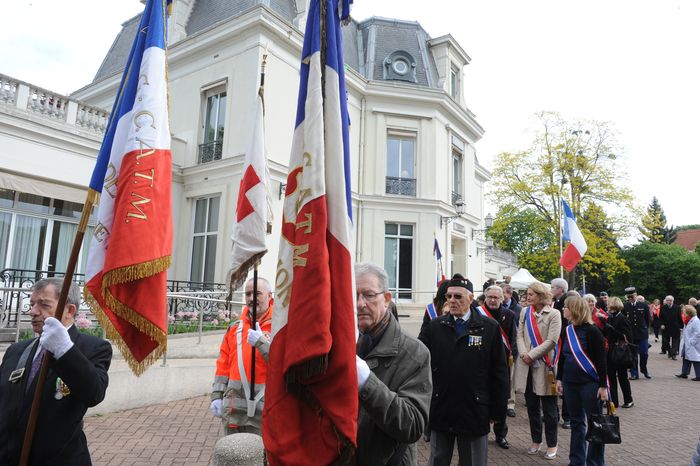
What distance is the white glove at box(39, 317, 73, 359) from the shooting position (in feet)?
7.84

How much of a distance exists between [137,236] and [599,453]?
499cm

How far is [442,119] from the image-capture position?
1958 cm

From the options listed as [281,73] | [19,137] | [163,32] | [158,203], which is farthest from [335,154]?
[281,73]

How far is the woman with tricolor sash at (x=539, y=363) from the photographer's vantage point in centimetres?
562

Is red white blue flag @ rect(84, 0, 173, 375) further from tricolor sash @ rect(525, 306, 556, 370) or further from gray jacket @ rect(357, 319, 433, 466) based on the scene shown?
tricolor sash @ rect(525, 306, 556, 370)

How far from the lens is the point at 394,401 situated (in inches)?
81.7

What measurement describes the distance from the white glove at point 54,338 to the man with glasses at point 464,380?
9.34ft

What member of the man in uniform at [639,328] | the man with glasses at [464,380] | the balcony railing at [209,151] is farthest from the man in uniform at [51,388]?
Result: the balcony railing at [209,151]

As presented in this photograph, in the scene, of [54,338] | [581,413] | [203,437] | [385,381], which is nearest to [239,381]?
[54,338]

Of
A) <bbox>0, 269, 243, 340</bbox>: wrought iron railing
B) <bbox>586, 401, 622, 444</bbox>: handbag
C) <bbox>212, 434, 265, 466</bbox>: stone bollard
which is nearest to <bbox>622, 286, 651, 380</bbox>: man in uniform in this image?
<bbox>586, 401, 622, 444</bbox>: handbag

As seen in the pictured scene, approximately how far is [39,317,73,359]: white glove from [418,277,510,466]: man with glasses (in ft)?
9.34

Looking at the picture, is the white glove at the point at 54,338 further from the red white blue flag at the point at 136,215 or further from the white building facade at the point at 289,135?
the white building facade at the point at 289,135

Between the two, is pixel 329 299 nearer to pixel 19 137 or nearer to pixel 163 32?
pixel 163 32

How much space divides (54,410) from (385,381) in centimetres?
188
